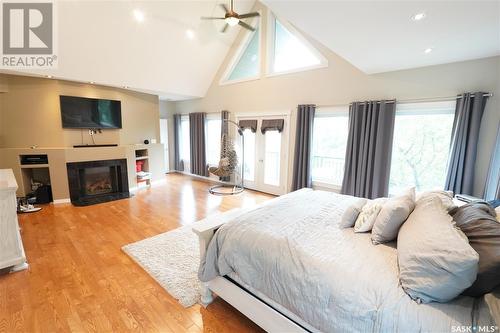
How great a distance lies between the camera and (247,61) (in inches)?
221

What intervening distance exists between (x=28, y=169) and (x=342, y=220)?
19.3ft

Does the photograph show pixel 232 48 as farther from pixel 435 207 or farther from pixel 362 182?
pixel 435 207

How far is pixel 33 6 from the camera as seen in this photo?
3.26 metres

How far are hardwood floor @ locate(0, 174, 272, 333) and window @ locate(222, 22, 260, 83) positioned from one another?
12.2 ft

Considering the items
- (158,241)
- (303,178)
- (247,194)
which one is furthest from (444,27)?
(247,194)

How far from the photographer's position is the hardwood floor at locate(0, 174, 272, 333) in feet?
5.95

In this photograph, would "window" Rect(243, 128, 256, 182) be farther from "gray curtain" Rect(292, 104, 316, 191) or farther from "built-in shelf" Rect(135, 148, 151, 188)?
"built-in shelf" Rect(135, 148, 151, 188)

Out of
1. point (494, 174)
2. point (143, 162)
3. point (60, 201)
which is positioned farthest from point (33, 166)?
point (494, 174)

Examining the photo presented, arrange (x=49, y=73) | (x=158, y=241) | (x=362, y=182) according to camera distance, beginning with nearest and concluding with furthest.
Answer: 1. (x=158, y=241)
2. (x=362, y=182)
3. (x=49, y=73)

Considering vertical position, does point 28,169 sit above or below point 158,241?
above

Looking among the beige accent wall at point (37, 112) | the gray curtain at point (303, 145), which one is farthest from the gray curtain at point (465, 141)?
the beige accent wall at point (37, 112)

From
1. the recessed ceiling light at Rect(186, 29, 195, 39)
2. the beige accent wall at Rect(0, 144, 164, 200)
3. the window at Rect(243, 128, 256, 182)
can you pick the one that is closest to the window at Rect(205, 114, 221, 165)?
the window at Rect(243, 128, 256, 182)

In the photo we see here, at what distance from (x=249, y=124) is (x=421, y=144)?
3468mm

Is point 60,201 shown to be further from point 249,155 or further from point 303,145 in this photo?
point 303,145
